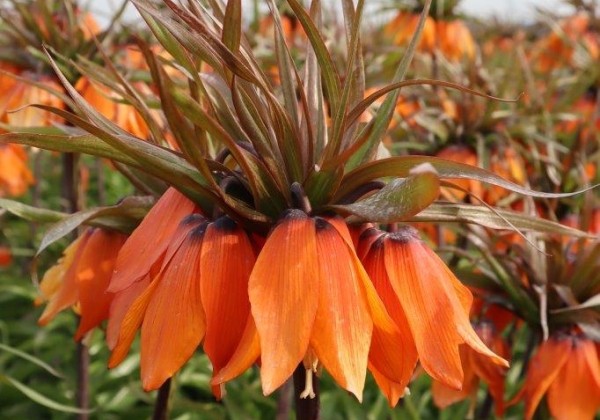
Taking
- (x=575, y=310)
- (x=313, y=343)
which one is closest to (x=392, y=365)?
(x=313, y=343)

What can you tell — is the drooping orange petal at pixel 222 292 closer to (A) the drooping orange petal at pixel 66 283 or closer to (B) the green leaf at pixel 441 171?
(B) the green leaf at pixel 441 171

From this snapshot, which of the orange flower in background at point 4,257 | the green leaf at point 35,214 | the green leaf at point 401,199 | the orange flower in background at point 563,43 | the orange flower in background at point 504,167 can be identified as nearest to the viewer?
the green leaf at point 401,199

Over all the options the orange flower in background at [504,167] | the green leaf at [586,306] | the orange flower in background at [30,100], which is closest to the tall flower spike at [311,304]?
the green leaf at [586,306]

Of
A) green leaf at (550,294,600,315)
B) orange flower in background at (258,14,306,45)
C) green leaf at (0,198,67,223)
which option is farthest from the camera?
orange flower in background at (258,14,306,45)

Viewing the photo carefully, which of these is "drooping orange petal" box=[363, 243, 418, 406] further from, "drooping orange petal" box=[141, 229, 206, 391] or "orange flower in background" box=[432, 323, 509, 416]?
"orange flower in background" box=[432, 323, 509, 416]

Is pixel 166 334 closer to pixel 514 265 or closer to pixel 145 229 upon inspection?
pixel 145 229

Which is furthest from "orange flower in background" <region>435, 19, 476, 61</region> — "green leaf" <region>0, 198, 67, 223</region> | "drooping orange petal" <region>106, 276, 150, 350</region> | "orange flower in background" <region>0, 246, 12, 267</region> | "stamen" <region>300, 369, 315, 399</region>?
"stamen" <region>300, 369, 315, 399</region>
